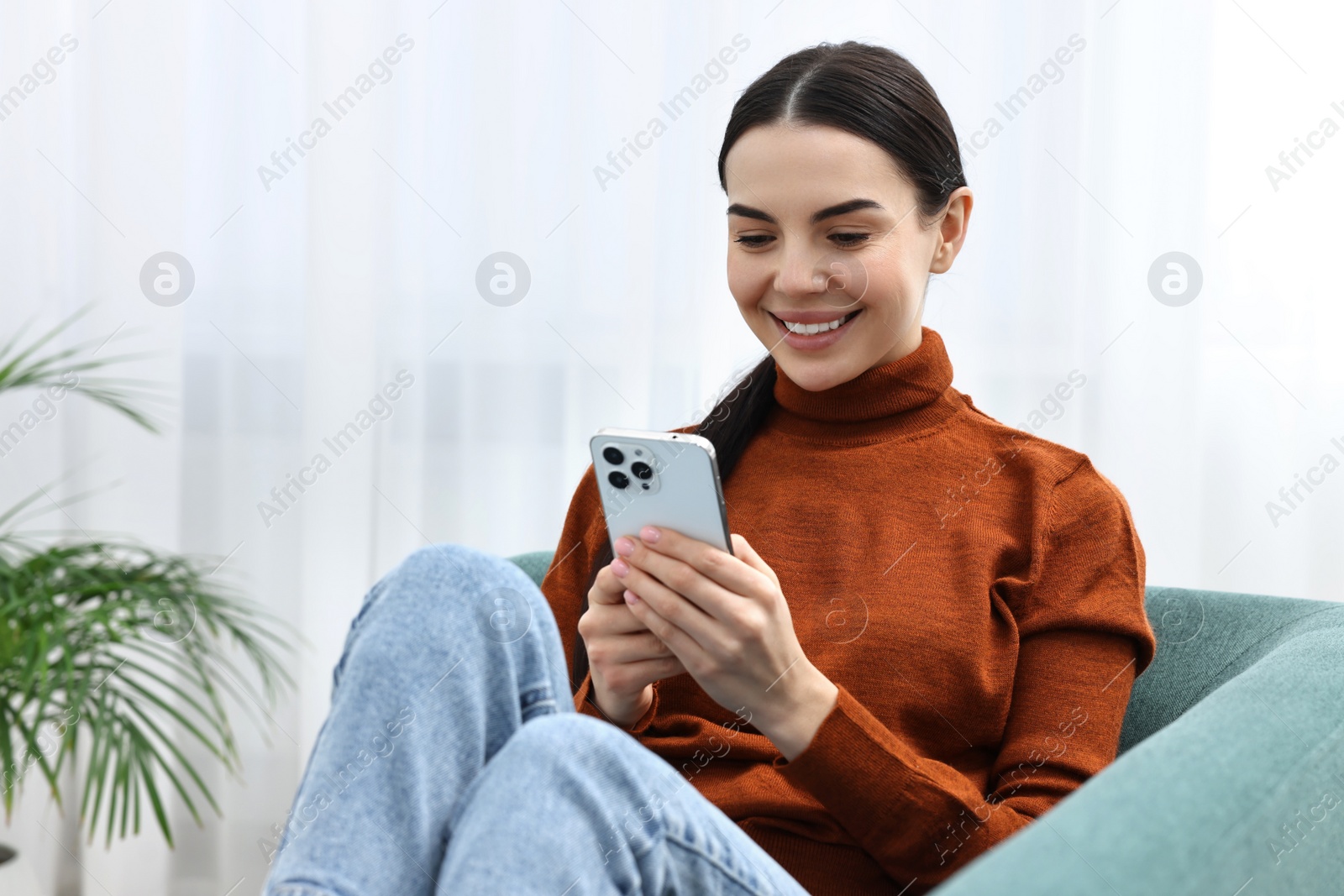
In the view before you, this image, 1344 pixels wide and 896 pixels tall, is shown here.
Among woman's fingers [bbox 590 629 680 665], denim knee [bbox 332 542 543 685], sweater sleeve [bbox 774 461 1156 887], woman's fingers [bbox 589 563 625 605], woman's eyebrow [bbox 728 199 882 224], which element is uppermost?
woman's eyebrow [bbox 728 199 882 224]

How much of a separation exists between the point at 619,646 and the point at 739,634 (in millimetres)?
140

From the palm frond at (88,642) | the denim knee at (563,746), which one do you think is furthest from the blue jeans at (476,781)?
the palm frond at (88,642)

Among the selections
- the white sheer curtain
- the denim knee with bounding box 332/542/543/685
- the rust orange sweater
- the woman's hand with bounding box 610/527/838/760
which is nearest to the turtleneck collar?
the rust orange sweater

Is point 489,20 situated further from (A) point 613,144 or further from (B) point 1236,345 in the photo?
(B) point 1236,345

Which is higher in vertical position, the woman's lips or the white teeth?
the white teeth

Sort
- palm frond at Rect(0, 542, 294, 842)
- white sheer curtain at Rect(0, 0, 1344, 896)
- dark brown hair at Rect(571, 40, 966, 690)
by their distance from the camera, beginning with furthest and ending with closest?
white sheer curtain at Rect(0, 0, 1344, 896) → palm frond at Rect(0, 542, 294, 842) → dark brown hair at Rect(571, 40, 966, 690)

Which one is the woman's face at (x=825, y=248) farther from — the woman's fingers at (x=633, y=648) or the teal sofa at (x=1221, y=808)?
the teal sofa at (x=1221, y=808)

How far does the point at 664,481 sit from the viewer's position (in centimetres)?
85

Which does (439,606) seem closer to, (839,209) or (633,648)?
(633,648)

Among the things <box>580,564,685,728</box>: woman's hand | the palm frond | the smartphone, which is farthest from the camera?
the palm frond

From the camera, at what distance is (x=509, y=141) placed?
1790mm

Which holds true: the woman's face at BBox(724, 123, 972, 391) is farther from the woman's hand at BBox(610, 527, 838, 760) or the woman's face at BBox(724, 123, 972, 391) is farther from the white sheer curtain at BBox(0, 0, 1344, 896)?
the white sheer curtain at BBox(0, 0, 1344, 896)

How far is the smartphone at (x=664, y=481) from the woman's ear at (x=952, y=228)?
0.42 metres

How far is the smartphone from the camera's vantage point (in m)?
0.83
